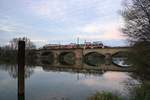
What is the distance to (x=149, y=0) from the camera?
Result: 30969mm

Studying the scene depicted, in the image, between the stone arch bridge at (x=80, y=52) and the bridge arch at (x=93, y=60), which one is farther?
the bridge arch at (x=93, y=60)

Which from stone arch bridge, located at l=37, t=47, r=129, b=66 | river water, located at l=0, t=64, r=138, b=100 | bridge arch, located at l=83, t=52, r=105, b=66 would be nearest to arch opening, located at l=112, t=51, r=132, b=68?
stone arch bridge, located at l=37, t=47, r=129, b=66

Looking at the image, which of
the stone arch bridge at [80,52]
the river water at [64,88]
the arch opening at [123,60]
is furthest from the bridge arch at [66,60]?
the river water at [64,88]

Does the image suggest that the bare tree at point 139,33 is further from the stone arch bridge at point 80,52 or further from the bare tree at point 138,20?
the stone arch bridge at point 80,52

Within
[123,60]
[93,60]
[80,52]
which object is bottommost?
[93,60]

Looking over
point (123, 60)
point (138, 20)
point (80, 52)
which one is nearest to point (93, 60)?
point (80, 52)

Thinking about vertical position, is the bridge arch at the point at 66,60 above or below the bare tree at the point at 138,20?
below

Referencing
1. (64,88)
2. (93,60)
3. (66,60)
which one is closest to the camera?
(64,88)

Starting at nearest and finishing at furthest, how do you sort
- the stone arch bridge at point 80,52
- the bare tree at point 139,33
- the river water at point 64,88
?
the river water at point 64,88 < the bare tree at point 139,33 < the stone arch bridge at point 80,52

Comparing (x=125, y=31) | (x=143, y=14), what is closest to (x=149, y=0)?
(x=143, y=14)

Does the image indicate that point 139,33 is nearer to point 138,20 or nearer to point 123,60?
point 138,20

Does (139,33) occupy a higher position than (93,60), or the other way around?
(139,33)

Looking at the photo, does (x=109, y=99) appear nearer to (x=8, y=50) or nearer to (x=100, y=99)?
(x=100, y=99)

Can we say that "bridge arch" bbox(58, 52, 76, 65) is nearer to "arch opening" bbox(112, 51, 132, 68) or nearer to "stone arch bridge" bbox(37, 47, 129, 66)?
"stone arch bridge" bbox(37, 47, 129, 66)
